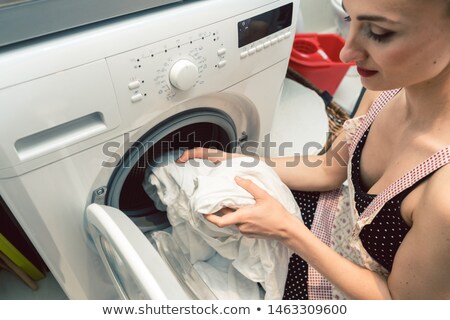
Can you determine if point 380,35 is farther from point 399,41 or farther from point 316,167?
point 316,167

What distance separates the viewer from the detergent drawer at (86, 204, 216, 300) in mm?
522

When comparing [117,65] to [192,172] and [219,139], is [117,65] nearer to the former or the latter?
[192,172]

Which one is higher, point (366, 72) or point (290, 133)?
point (366, 72)

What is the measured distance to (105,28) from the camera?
1.90ft

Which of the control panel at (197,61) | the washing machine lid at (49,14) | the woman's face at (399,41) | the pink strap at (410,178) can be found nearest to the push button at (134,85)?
the control panel at (197,61)

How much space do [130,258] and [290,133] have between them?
0.86 meters

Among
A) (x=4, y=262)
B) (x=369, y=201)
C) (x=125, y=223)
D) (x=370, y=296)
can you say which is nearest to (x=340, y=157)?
(x=369, y=201)

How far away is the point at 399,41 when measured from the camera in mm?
475

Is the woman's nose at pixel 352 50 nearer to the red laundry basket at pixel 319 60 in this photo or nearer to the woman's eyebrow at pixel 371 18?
the woman's eyebrow at pixel 371 18

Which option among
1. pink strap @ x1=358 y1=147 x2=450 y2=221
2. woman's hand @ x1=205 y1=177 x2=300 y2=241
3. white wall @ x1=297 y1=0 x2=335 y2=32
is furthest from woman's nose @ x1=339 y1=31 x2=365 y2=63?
white wall @ x1=297 y1=0 x2=335 y2=32

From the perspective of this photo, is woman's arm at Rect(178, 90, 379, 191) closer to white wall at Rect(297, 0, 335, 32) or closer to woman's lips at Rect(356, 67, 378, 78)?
woman's lips at Rect(356, 67, 378, 78)

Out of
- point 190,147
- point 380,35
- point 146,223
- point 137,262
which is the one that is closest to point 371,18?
point 380,35

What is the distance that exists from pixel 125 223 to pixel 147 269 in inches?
5.6

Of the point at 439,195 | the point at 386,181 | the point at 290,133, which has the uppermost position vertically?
the point at 439,195
